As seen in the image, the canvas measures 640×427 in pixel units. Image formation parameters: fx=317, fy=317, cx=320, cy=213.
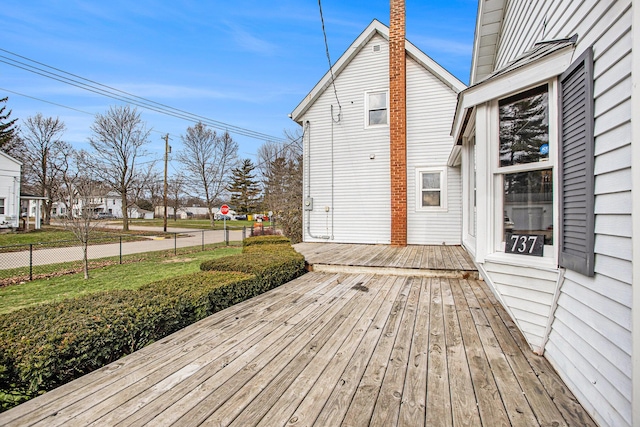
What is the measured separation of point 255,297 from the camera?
4.29 meters

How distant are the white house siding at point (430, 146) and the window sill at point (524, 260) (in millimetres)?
5789

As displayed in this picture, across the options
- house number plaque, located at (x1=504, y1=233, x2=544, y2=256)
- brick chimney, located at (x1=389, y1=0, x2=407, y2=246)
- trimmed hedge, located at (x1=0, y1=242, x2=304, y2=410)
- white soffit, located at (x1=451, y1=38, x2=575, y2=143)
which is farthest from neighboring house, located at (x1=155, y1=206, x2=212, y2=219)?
house number plaque, located at (x1=504, y1=233, x2=544, y2=256)

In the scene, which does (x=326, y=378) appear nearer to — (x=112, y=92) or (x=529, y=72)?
(x=529, y=72)

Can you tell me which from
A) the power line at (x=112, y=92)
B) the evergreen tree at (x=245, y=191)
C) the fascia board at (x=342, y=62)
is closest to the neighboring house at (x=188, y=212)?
the evergreen tree at (x=245, y=191)

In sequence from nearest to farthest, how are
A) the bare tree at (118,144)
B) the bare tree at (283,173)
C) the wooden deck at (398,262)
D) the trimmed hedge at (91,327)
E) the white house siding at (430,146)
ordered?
the trimmed hedge at (91,327), the wooden deck at (398,262), the white house siding at (430,146), the bare tree at (118,144), the bare tree at (283,173)

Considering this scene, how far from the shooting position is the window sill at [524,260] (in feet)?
8.18

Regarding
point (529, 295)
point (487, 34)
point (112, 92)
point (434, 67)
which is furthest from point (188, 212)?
point (529, 295)

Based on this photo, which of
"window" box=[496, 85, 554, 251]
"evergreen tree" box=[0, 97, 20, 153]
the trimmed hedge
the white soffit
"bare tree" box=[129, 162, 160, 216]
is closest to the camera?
the trimmed hedge

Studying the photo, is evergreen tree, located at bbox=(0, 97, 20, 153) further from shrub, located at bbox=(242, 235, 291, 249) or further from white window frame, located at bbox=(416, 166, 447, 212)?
white window frame, located at bbox=(416, 166, 447, 212)

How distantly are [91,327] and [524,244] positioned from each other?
3603mm

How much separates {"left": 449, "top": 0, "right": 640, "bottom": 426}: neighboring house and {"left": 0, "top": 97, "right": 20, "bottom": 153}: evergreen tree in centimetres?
3599

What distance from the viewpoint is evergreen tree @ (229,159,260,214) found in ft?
135

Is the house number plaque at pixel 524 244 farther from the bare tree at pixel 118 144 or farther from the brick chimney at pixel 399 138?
the bare tree at pixel 118 144

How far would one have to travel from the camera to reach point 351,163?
31.4 ft
